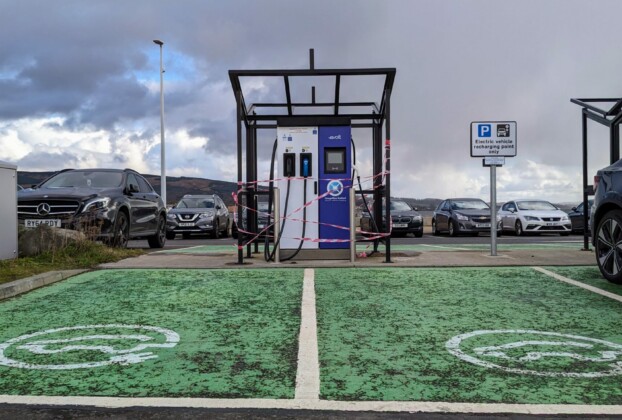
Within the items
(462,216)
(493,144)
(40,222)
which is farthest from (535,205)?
(40,222)

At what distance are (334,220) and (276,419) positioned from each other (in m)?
6.38

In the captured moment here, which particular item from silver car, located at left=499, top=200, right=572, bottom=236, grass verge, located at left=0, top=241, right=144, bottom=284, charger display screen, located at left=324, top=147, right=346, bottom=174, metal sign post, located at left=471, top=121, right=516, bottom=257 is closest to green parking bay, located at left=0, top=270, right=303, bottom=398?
grass verge, located at left=0, top=241, right=144, bottom=284

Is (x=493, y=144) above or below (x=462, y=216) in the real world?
above

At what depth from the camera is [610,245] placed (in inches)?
248

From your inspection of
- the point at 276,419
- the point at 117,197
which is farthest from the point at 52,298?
the point at 117,197

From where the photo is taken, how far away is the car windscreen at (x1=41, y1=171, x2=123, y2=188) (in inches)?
441

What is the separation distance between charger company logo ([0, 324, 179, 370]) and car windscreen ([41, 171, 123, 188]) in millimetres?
7409

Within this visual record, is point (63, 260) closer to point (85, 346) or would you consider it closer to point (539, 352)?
point (85, 346)

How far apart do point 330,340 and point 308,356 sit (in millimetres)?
416

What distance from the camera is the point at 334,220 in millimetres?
8977

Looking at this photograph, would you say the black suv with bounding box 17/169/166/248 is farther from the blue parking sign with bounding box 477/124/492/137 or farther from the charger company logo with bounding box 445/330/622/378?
the charger company logo with bounding box 445/330/622/378

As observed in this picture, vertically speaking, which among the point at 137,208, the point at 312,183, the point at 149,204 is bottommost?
the point at 137,208

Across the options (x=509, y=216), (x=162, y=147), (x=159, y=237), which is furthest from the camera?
(x=162, y=147)

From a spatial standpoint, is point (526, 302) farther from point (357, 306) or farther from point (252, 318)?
point (252, 318)
